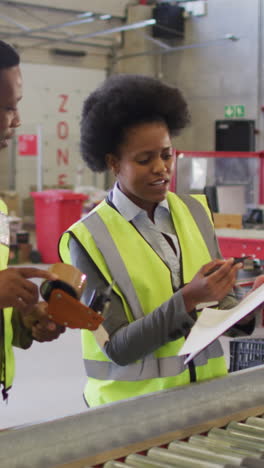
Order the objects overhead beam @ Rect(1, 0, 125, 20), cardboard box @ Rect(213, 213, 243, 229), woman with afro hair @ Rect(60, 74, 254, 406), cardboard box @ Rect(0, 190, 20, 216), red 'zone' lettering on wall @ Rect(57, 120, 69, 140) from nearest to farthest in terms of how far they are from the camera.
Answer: woman with afro hair @ Rect(60, 74, 254, 406), cardboard box @ Rect(213, 213, 243, 229), cardboard box @ Rect(0, 190, 20, 216), red 'zone' lettering on wall @ Rect(57, 120, 69, 140), overhead beam @ Rect(1, 0, 125, 20)

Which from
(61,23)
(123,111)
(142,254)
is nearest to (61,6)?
(61,23)

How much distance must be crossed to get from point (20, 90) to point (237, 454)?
97cm

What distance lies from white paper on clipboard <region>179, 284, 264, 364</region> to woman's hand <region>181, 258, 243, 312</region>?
13 cm

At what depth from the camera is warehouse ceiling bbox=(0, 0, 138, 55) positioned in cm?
1423

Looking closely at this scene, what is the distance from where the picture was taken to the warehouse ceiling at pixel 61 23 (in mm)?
14227

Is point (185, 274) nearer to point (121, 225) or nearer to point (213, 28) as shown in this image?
point (121, 225)

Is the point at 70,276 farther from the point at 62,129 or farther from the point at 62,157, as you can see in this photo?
the point at 62,129

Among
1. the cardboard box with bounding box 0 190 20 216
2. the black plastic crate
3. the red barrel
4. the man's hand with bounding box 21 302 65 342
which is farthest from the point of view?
the cardboard box with bounding box 0 190 20 216

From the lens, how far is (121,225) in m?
2.13

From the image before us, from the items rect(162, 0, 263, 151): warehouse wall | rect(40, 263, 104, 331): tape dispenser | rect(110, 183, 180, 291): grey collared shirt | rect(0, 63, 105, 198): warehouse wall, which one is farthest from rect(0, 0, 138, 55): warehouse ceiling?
rect(40, 263, 104, 331): tape dispenser

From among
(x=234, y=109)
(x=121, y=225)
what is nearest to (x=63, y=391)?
(x=121, y=225)

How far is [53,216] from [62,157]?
3101 mm

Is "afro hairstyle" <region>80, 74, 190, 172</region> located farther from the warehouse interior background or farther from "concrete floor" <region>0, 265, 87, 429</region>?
the warehouse interior background

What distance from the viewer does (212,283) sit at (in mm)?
1839
